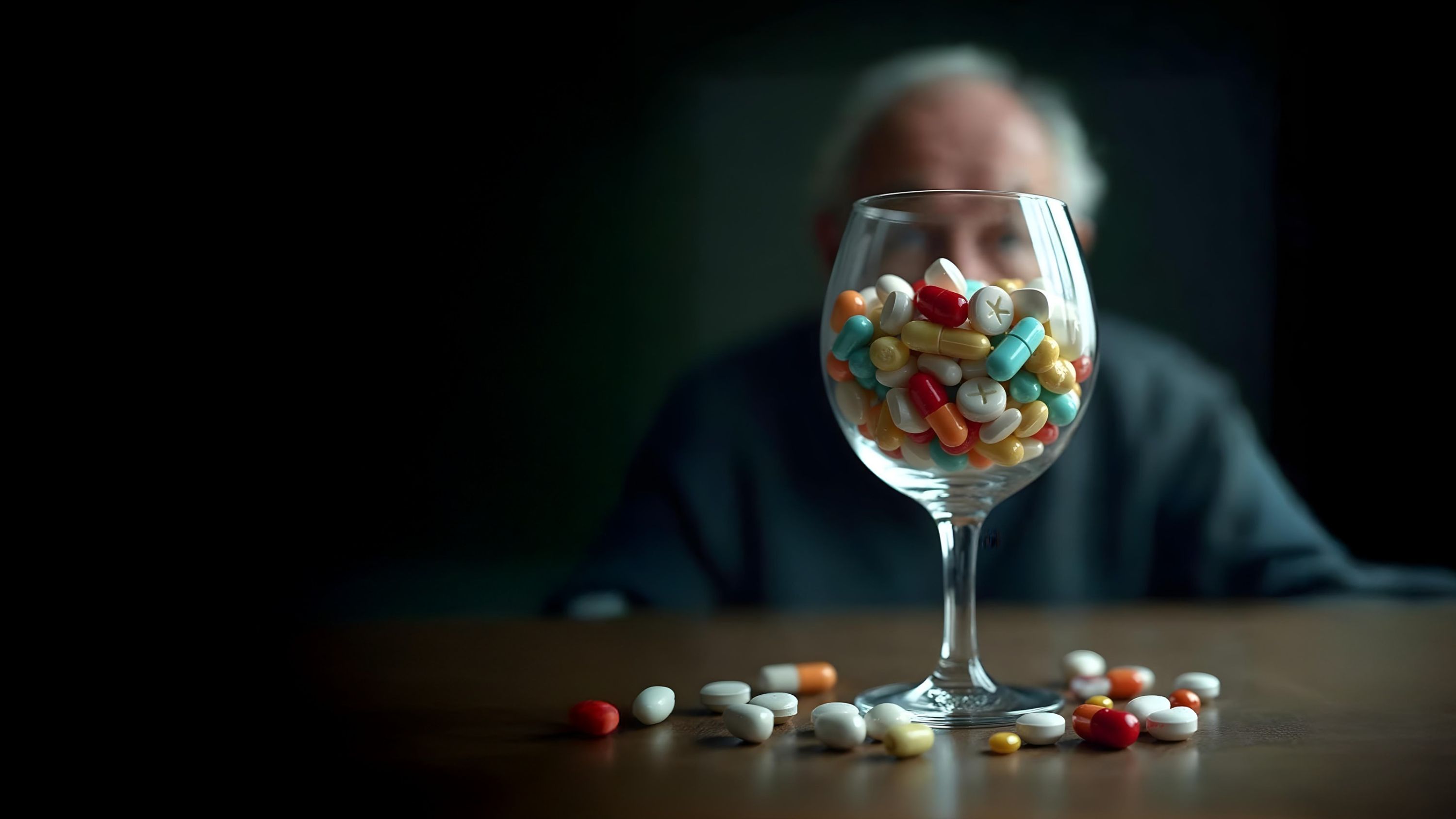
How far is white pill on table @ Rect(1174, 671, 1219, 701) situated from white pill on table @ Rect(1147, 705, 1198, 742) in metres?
0.12

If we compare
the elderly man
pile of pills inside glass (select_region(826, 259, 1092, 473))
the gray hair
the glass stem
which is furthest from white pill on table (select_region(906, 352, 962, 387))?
the gray hair

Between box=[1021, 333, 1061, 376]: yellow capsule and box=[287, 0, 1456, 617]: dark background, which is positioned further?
box=[287, 0, 1456, 617]: dark background

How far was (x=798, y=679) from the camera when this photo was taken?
87 cm

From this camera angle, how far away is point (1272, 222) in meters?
2.15

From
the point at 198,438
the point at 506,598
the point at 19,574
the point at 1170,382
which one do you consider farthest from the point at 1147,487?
the point at 19,574

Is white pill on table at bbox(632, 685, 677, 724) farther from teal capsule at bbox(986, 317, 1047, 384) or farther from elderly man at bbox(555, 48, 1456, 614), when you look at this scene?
elderly man at bbox(555, 48, 1456, 614)

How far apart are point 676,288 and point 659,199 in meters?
0.17

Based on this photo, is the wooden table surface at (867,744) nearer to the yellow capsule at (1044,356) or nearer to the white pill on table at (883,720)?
the white pill on table at (883,720)

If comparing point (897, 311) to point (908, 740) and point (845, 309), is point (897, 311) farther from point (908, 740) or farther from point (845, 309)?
point (908, 740)

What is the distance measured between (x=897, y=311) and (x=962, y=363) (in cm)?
5

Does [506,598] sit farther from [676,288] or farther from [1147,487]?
[1147,487]

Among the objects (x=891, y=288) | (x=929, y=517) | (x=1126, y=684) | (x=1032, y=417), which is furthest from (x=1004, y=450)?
(x=929, y=517)

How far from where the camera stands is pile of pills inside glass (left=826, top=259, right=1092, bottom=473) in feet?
2.33

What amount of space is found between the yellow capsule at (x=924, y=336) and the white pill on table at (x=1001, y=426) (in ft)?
0.17
